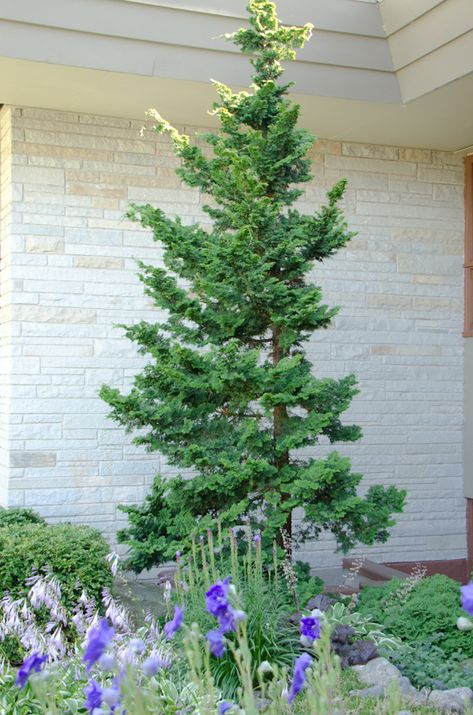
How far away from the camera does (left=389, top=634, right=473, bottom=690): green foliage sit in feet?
12.2

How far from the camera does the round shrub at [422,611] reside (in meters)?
4.12

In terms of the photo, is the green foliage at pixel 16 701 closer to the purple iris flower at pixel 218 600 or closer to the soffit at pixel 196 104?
the purple iris flower at pixel 218 600

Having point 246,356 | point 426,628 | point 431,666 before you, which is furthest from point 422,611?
point 246,356

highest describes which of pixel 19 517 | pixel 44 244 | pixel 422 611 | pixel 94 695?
pixel 44 244

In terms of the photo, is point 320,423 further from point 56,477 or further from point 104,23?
point 104,23

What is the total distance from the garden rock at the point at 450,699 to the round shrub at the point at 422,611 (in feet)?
1.83

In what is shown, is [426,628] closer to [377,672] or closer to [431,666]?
[431,666]

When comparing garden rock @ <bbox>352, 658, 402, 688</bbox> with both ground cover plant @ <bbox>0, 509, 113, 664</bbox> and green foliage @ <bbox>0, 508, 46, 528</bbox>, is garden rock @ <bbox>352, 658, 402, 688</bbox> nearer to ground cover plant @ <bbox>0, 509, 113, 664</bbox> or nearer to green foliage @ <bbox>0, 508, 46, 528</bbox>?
ground cover plant @ <bbox>0, 509, 113, 664</bbox>

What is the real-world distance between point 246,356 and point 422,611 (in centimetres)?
152

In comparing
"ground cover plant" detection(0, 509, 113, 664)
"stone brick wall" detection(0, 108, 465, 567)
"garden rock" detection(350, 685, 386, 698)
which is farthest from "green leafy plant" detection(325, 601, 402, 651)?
"stone brick wall" detection(0, 108, 465, 567)

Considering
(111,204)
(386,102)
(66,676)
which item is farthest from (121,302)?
(66,676)

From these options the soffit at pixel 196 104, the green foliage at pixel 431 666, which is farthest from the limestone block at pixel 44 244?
the green foliage at pixel 431 666

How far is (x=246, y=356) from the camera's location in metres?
4.51

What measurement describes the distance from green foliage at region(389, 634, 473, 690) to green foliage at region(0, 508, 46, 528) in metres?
2.51
